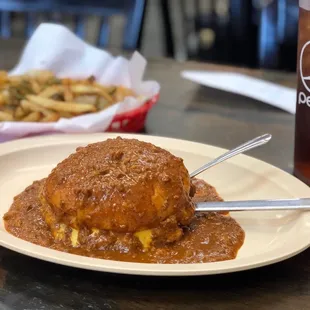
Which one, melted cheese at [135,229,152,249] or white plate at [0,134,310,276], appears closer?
white plate at [0,134,310,276]

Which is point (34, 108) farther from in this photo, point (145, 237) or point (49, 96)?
point (145, 237)

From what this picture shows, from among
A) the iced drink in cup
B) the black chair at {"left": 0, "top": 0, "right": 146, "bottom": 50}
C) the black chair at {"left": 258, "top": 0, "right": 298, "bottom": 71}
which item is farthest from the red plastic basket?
the black chair at {"left": 258, "top": 0, "right": 298, "bottom": 71}

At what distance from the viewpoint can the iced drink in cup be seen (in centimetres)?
137

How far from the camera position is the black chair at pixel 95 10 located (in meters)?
2.77

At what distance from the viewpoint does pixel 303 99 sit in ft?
4.59

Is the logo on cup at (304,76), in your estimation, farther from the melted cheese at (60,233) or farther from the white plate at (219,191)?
the melted cheese at (60,233)

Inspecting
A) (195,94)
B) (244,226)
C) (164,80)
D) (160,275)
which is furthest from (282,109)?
(160,275)

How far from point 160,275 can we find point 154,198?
0.17 meters

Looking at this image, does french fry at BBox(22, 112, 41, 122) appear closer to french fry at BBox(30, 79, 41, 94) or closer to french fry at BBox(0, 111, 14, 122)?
french fry at BBox(0, 111, 14, 122)

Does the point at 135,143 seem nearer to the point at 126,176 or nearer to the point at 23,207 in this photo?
the point at 126,176

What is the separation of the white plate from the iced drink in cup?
9 centimetres

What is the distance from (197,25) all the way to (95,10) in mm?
1538

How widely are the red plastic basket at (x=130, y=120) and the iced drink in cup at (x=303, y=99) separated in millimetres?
493

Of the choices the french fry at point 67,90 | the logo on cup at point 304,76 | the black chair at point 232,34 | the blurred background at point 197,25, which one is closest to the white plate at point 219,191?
the logo on cup at point 304,76
